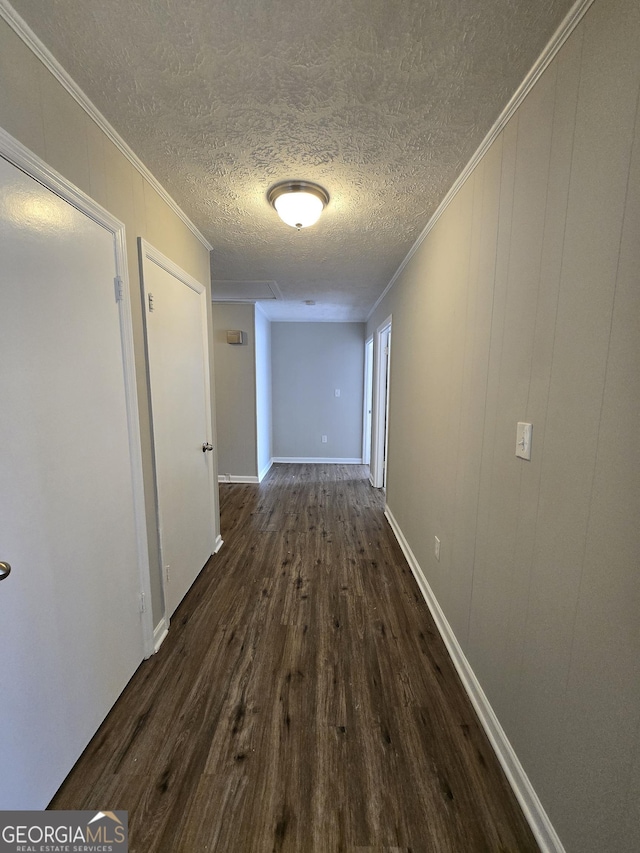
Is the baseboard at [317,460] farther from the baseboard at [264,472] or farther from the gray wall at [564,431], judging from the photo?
the gray wall at [564,431]

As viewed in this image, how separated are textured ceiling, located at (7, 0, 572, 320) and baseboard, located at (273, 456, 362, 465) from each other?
4039mm

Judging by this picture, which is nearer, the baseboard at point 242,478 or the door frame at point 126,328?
the door frame at point 126,328

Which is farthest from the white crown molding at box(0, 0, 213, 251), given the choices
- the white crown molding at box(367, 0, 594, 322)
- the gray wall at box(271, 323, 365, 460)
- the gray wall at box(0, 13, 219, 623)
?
the gray wall at box(271, 323, 365, 460)

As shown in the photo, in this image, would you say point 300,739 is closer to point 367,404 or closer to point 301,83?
point 301,83

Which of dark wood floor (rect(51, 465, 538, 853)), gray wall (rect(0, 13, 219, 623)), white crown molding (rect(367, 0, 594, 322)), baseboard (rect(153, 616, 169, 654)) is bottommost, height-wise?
dark wood floor (rect(51, 465, 538, 853))

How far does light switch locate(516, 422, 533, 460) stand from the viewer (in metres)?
1.02

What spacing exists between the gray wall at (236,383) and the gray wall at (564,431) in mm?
3034

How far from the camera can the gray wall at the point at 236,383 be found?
403cm

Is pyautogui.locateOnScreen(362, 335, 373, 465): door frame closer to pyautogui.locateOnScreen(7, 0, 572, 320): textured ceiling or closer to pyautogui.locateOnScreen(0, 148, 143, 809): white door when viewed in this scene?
pyautogui.locateOnScreen(7, 0, 572, 320): textured ceiling

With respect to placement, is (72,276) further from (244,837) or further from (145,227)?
(244,837)

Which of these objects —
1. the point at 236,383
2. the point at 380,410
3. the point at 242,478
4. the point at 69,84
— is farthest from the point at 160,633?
the point at 380,410

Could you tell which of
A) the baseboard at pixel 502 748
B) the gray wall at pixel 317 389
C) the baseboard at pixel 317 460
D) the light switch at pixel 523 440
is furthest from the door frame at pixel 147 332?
the baseboard at pixel 317 460

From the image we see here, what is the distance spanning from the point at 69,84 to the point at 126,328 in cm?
A: 79

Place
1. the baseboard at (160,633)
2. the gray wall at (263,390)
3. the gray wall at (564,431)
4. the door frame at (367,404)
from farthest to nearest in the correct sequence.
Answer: the door frame at (367,404)
the gray wall at (263,390)
the baseboard at (160,633)
the gray wall at (564,431)
